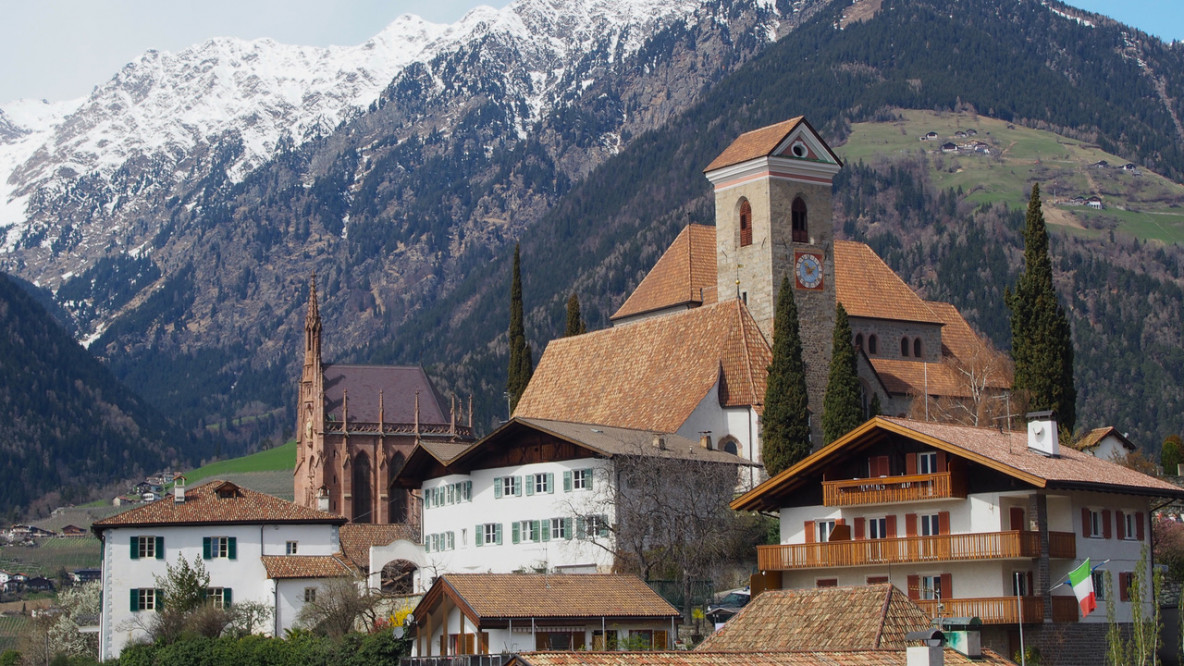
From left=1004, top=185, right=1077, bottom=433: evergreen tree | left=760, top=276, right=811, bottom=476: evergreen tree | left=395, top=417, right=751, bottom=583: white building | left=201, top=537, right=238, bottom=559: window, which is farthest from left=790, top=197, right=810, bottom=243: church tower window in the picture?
left=201, top=537, right=238, bottom=559: window

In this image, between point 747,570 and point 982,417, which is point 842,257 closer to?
point 982,417

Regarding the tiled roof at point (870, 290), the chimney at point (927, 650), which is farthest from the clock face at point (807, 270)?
the chimney at point (927, 650)

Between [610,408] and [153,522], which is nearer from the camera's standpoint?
[153,522]

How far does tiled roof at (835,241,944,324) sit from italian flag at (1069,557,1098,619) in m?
53.8

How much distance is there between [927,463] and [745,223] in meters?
40.2

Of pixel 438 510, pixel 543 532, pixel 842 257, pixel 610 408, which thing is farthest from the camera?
pixel 842 257

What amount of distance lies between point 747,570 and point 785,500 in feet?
44.8

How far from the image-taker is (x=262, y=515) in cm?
8706

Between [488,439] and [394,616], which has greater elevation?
[488,439]

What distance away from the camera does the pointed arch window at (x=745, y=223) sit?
3713 inches

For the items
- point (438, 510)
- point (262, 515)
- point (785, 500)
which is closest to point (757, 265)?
point (438, 510)

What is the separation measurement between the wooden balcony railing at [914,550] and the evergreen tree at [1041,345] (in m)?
24.1

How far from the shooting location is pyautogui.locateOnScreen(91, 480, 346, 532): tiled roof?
3371 inches

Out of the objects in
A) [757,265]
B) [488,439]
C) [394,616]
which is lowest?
[394,616]
